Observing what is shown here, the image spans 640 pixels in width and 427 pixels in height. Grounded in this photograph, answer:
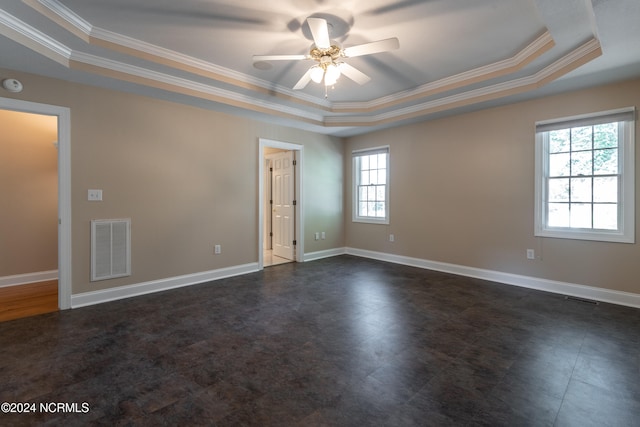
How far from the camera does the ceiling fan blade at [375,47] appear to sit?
8.11 feet

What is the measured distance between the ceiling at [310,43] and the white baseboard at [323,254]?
2.93 metres

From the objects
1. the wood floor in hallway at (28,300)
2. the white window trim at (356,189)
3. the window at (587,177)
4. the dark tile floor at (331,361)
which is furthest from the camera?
the white window trim at (356,189)

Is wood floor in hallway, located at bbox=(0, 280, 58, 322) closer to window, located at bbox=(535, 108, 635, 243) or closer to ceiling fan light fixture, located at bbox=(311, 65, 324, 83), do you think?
ceiling fan light fixture, located at bbox=(311, 65, 324, 83)

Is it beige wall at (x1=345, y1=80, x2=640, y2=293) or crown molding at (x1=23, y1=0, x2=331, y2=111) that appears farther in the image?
beige wall at (x1=345, y1=80, x2=640, y2=293)

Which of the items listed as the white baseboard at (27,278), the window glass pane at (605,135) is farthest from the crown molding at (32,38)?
the window glass pane at (605,135)

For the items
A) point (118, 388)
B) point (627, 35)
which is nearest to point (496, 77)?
point (627, 35)

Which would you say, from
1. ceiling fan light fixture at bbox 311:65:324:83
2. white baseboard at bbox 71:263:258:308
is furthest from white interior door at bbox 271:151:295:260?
ceiling fan light fixture at bbox 311:65:324:83

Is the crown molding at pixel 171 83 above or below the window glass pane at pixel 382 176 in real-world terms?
above

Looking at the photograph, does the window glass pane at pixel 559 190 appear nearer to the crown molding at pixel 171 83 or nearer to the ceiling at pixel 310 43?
the ceiling at pixel 310 43

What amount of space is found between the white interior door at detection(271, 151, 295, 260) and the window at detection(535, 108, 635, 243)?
392 centimetres

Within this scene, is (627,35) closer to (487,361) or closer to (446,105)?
(446,105)

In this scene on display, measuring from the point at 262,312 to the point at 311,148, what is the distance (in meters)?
3.53

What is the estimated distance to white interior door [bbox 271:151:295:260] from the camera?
578 centimetres

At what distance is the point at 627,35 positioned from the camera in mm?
2484
